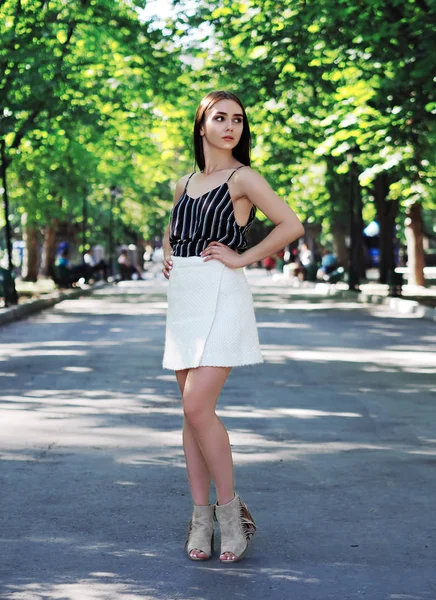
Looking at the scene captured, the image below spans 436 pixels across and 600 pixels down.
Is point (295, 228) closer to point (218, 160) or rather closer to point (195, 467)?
point (218, 160)

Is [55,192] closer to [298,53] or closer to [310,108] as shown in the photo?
[310,108]

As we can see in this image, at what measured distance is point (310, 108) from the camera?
35.1 m

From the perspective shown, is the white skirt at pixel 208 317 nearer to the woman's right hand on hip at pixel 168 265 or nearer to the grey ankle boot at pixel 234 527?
the woman's right hand on hip at pixel 168 265

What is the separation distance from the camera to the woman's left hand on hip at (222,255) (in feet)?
17.1

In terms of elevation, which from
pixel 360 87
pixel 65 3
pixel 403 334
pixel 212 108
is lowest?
pixel 403 334

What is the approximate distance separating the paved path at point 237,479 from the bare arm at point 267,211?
1.27m

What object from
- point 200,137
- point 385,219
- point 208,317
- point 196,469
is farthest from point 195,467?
point 385,219

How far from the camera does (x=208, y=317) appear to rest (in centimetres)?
522

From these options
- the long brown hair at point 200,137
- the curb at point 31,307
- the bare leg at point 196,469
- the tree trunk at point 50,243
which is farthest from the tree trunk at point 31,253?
the bare leg at point 196,469

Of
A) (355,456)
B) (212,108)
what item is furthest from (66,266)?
(212,108)

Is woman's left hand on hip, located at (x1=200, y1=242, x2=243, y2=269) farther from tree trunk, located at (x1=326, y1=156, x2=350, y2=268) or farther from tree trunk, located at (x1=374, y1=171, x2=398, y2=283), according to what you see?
tree trunk, located at (x1=374, y1=171, x2=398, y2=283)

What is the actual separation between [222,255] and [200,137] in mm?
580

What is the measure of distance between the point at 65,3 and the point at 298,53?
361 inches

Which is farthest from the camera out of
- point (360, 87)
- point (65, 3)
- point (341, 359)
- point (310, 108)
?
point (310, 108)
